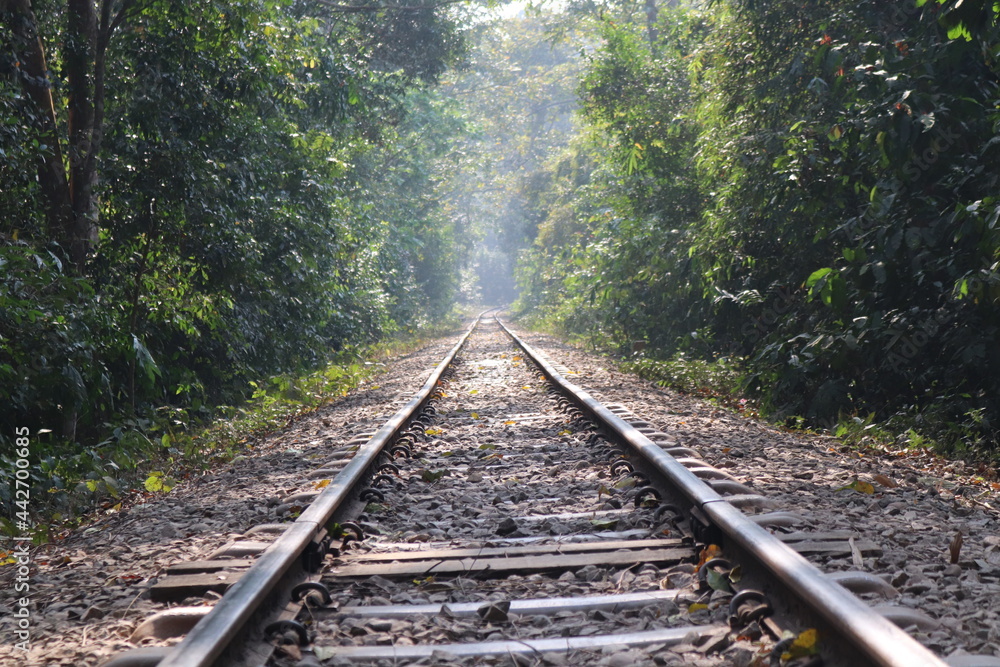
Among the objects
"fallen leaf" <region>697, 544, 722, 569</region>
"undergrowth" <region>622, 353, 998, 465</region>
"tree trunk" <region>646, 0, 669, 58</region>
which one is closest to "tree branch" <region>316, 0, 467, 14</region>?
"tree trunk" <region>646, 0, 669, 58</region>

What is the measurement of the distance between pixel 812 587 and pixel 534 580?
3.73 ft

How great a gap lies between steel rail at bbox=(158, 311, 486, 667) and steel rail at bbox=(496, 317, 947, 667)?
1.64m

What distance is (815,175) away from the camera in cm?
808

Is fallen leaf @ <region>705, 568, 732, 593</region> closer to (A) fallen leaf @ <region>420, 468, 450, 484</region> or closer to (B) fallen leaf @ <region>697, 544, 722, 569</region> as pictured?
(B) fallen leaf @ <region>697, 544, 722, 569</region>

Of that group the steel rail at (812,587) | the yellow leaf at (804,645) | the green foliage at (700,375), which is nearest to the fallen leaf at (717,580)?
the steel rail at (812,587)

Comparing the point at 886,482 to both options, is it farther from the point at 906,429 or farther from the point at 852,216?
the point at 852,216

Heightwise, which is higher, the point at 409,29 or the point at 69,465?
the point at 409,29

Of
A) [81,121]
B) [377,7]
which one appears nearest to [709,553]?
[81,121]

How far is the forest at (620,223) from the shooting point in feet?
19.0

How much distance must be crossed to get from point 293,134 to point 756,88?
6.66 m

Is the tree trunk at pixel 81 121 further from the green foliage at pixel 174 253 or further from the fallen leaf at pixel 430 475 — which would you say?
the fallen leaf at pixel 430 475

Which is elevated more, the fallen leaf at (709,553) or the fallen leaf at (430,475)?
the fallen leaf at (709,553)

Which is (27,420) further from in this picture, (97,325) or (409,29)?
(409,29)

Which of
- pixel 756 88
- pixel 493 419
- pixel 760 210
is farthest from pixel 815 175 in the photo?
pixel 493 419
